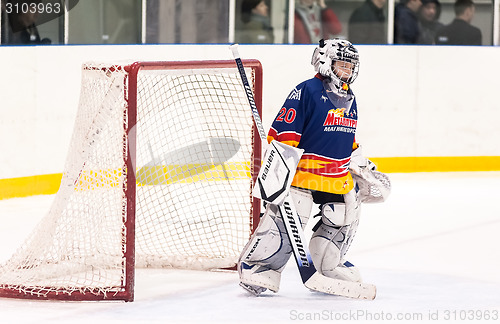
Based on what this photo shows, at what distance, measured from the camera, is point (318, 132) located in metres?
4.12

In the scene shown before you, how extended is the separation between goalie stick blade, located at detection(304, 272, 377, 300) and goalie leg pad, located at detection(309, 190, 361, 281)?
115mm

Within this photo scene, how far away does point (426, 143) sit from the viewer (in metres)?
8.23

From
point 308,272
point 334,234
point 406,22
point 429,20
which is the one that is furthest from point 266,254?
point 429,20

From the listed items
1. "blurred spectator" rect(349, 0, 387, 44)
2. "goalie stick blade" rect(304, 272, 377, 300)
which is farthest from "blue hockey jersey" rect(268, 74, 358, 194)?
"blurred spectator" rect(349, 0, 387, 44)

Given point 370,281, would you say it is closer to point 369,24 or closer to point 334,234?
point 334,234

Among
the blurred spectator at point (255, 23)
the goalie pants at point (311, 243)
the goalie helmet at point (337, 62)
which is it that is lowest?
the goalie pants at point (311, 243)

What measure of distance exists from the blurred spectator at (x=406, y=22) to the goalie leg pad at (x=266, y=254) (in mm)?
4533

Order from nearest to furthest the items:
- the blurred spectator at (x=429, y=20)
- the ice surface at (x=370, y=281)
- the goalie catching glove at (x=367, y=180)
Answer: the ice surface at (x=370, y=281) < the goalie catching glove at (x=367, y=180) < the blurred spectator at (x=429, y=20)

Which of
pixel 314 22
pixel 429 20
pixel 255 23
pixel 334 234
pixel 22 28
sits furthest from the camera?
pixel 429 20

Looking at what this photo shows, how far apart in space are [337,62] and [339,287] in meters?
0.85

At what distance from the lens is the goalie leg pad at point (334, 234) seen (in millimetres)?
4203

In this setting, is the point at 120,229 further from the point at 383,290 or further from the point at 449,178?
the point at 449,178

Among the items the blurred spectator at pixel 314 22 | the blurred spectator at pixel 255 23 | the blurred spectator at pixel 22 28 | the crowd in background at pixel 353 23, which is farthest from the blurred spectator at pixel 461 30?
the blurred spectator at pixel 22 28

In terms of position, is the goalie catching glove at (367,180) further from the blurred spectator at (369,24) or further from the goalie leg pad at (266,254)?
the blurred spectator at (369,24)
